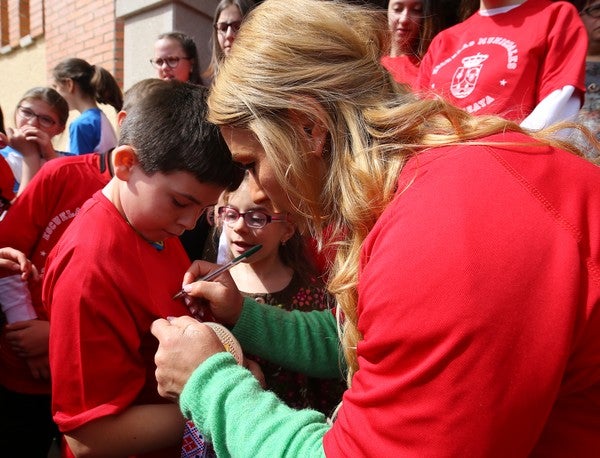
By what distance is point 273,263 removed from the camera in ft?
7.09

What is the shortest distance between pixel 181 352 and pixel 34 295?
1132 mm

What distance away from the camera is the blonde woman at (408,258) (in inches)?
29.6

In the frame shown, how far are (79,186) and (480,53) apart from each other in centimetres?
178

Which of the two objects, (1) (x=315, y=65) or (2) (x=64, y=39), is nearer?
(1) (x=315, y=65)

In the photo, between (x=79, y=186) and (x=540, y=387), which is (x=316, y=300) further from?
(x=540, y=387)

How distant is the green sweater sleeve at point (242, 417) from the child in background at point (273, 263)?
86cm

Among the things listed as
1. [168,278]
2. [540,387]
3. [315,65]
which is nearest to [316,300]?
[168,278]

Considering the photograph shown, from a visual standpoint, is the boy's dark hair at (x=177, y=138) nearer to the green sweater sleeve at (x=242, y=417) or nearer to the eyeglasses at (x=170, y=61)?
the green sweater sleeve at (x=242, y=417)

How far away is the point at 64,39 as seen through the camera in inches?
256

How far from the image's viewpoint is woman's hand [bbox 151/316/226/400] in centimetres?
119

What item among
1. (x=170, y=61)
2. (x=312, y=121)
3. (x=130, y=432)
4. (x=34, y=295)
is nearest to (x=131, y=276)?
(x=130, y=432)

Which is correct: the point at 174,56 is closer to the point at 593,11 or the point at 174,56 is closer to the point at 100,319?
the point at 593,11

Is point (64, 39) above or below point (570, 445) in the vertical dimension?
above

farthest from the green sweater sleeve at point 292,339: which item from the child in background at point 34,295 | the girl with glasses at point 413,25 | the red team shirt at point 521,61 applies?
the girl with glasses at point 413,25
